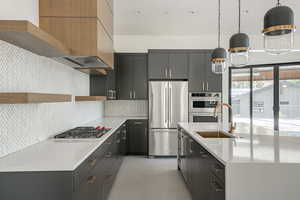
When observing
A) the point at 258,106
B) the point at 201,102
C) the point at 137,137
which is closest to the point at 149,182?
the point at 137,137

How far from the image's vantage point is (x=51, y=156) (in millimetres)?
1678

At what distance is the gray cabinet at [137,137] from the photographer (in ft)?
15.8

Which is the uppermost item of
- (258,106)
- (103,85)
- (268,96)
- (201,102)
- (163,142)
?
(103,85)

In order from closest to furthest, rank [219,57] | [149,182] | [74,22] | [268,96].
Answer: [74,22] < [219,57] < [149,182] < [268,96]

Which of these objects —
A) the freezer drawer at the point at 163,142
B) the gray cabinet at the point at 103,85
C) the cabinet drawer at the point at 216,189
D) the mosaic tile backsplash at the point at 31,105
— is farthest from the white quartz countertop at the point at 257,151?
the gray cabinet at the point at 103,85

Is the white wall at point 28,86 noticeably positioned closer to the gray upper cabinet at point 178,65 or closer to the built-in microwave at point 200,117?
the gray upper cabinet at point 178,65

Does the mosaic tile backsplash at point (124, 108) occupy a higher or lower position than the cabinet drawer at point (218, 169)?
higher

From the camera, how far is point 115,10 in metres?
3.83

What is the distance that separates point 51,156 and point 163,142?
3286 mm

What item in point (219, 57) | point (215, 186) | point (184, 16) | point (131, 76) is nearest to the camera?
point (215, 186)

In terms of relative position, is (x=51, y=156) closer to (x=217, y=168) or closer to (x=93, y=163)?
(x=93, y=163)

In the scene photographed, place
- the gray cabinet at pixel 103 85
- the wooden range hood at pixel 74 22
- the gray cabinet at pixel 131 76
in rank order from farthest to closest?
1. the gray cabinet at pixel 131 76
2. the gray cabinet at pixel 103 85
3. the wooden range hood at pixel 74 22

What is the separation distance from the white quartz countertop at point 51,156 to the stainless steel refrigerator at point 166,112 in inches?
99.6

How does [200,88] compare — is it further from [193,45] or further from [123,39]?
[123,39]
